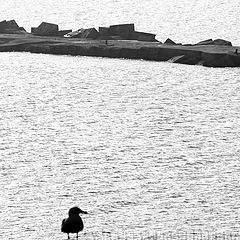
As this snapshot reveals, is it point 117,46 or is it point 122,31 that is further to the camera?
point 122,31

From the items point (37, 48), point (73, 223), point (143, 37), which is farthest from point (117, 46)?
point (73, 223)

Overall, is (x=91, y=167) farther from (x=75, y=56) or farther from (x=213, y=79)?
(x=75, y=56)

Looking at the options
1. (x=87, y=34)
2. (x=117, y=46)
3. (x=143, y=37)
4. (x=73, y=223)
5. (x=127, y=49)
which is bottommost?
(x=73, y=223)

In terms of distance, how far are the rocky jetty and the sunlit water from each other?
25.4ft

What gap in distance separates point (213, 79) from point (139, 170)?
142 feet

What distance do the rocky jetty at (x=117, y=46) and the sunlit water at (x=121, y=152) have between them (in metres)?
7.74

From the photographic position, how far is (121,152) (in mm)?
62406

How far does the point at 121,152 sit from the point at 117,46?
62.4 m

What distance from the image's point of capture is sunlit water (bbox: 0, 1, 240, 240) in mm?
47875

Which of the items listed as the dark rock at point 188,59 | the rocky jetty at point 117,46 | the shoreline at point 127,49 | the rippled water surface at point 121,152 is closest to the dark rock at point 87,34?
the rocky jetty at point 117,46

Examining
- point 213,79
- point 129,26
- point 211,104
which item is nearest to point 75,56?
point 129,26

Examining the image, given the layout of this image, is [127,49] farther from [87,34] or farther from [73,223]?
[73,223]

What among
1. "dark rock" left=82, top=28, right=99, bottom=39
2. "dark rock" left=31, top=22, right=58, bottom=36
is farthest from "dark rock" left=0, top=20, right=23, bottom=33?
"dark rock" left=82, top=28, right=99, bottom=39

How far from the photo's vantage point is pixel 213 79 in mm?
99625
